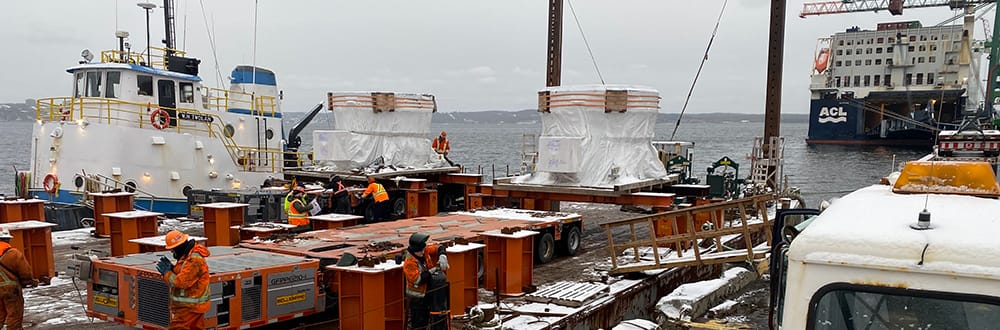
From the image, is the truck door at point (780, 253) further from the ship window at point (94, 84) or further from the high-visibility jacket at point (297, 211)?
the ship window at point (94, 84)

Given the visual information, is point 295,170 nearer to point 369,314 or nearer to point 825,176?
point 369,314

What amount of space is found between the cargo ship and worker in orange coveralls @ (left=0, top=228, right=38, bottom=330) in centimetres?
6980

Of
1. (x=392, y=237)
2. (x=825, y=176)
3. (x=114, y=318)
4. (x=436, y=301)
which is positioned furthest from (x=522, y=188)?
(x=825, y=176)

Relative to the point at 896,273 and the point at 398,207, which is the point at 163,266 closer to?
the point at 896,273

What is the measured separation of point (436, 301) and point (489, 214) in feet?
20.6

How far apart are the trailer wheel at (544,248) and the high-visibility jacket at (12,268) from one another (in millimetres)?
7679

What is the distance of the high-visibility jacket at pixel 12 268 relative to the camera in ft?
25.0

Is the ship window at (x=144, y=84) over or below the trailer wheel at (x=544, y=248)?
over

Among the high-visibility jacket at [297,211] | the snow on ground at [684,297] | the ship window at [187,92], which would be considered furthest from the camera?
the ship window at [187,92]

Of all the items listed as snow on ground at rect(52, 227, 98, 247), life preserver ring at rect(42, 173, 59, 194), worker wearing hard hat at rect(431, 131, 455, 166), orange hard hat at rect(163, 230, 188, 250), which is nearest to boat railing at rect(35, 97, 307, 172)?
life preserver ring at rect(42, 173, 59, 194)

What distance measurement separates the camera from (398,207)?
18.3 m

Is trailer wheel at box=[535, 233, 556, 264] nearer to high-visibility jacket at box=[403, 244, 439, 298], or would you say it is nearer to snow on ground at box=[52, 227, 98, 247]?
high-visibility jacket at box=[403, 244, 439, 298]

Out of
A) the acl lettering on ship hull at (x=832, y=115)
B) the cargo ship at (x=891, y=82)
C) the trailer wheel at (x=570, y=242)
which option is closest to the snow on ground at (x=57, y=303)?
the trailer wheel at (x=570, y=242)

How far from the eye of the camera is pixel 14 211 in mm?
13070
